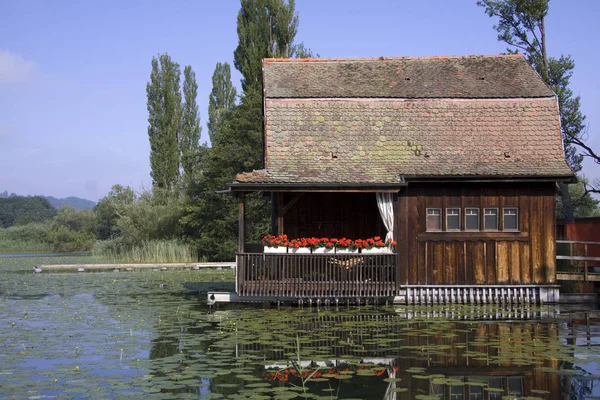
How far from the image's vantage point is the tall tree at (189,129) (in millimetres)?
48928

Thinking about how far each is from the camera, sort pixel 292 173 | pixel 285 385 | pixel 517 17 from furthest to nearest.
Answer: pixel 517 17 < pixel 292 173 < pixel 285 385

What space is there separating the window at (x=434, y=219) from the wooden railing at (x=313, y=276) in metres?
1.50

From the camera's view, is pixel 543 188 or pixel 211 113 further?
pixel 211 113

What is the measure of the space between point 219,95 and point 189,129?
3.45 metres

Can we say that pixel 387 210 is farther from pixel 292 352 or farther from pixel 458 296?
pixel 292 352

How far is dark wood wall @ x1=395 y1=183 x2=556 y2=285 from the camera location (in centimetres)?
1870

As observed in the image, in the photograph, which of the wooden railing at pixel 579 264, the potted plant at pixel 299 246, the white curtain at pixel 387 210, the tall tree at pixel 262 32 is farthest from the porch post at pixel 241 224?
the tall tree at pixel 262 32

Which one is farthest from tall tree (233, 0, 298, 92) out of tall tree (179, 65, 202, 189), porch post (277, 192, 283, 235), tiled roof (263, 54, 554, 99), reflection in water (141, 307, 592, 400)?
reflection in water (141, 307, 592, 400)

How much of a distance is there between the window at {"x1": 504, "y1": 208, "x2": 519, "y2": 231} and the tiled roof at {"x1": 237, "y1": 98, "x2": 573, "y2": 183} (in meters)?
1.11

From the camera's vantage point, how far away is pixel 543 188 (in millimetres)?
18812

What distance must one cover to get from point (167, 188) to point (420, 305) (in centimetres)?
3345

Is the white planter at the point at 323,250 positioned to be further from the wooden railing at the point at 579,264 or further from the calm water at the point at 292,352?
the wooden railing at the point at 579,264

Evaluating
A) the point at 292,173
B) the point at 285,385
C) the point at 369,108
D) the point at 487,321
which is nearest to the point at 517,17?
the point at 369,108

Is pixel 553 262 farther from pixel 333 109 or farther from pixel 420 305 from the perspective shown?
pixel 333 109
